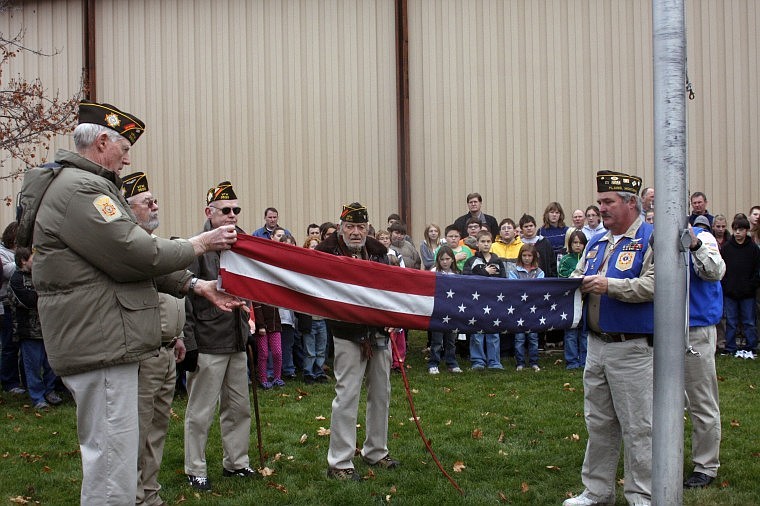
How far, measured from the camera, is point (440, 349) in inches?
501

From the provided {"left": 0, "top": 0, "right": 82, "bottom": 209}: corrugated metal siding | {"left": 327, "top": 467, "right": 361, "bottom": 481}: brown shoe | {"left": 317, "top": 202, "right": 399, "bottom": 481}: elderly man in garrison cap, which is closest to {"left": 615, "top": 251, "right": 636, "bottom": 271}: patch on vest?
{"left": 317, "top": 202, "right": 399, "bottom": 481}: elderly man in garrison cap

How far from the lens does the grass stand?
6719mm

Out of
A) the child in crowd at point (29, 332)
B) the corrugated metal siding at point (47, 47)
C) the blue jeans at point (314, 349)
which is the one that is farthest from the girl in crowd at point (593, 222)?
the corrugated metal siding at point (47, 47)

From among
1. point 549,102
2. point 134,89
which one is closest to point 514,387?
point 549,102

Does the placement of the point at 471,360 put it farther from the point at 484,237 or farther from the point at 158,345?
the point at 158,345

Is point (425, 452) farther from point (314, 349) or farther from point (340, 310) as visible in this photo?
point (314, 349)

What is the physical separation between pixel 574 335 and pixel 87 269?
30.1 ft

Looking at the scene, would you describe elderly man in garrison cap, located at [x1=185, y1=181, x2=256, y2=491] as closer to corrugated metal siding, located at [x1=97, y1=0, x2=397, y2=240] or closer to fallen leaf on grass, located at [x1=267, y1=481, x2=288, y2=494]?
fallen leaf on grass, located at [x1=267, y1=481, x2=288, y2=494]

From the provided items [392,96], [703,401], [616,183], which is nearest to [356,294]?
[616,183]

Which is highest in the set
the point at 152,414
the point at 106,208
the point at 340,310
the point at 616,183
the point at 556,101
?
the point at 556,101

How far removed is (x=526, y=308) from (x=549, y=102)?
1287cm

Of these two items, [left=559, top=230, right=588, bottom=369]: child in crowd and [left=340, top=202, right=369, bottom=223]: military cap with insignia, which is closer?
[left=340, top=202, right=369, bottom=223]: military cap with insignia

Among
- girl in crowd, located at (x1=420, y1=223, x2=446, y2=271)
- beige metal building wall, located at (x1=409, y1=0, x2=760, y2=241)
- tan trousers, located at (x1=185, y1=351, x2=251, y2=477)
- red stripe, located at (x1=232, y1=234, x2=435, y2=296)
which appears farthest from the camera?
beige metal building wall, located at (x1=409, y1=0, x2=760, y2=241)

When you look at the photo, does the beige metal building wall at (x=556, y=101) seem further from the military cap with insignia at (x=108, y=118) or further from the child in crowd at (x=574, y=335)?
the military cap with insignia at (x=108, y=118)
